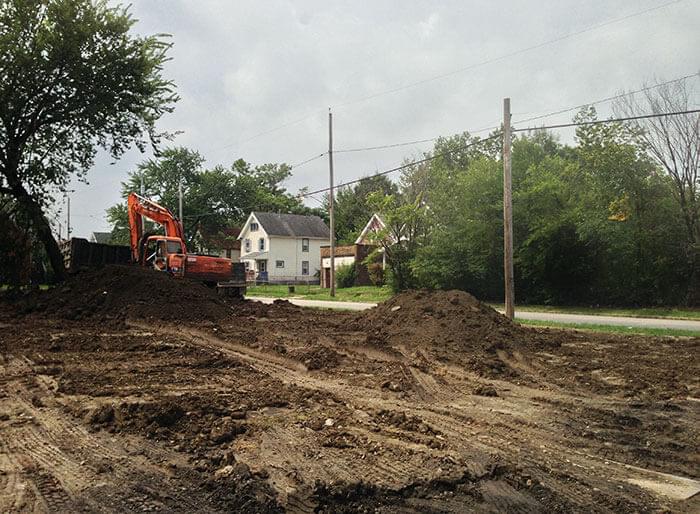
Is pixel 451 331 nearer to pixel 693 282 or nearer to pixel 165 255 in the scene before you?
pixel 165 255

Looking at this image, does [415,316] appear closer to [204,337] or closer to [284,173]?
[204,337]

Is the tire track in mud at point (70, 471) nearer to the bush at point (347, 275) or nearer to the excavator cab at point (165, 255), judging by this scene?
the excavator cab at point (165, 255)

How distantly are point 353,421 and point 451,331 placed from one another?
20.2 ft

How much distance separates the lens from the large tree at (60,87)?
70.4 ft

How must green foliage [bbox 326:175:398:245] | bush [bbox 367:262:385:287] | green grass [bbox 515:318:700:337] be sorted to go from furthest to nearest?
green foliage [bbox 326:175:398:245], bush [bbox 367:262:385:287], green grass [bbox 515:318:700:337]

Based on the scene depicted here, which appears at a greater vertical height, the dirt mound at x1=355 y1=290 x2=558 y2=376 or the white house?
the white house

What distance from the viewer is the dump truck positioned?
2219cm

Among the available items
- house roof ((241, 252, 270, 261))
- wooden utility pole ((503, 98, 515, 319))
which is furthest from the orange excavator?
house roof ((241, 252, 270, 261))

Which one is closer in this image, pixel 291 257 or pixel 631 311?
pixel 631 311

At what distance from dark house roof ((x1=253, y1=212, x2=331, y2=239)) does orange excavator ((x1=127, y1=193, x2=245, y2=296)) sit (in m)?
38.2

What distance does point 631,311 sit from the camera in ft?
77.8

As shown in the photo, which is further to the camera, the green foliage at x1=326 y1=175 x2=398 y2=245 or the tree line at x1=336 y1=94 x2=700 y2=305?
the green foliage at x1=326 y1=175 x2=398 y2=245

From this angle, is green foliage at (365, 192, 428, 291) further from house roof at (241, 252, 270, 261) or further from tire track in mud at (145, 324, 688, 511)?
house roof at (241, 252, 270, 261)

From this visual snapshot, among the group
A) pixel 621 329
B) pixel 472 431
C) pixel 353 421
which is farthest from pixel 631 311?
pixel 353 421
